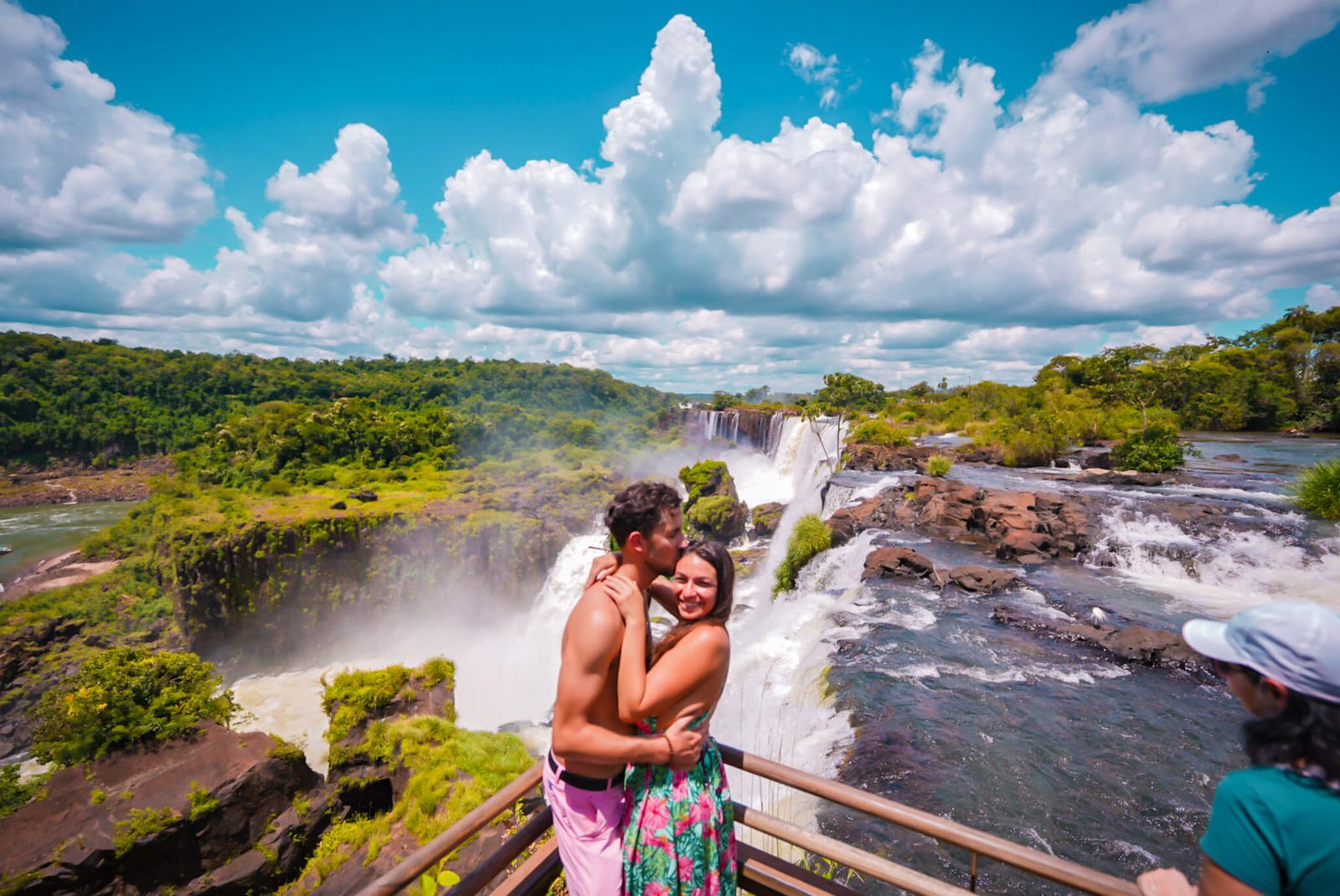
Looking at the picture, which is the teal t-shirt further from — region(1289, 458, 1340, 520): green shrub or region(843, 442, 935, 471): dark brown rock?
region(843, 442, 935, 471): dark brown rock

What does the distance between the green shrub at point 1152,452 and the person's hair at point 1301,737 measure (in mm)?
25444

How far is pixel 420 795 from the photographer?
7305mm

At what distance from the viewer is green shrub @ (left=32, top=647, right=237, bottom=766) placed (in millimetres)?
8414

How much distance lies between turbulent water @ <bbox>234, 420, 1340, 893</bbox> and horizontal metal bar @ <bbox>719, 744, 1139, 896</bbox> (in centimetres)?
371

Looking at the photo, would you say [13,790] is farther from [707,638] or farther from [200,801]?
[707,638]

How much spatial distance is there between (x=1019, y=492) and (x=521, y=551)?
22798mm

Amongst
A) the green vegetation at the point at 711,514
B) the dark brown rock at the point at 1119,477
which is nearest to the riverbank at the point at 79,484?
the green vegetation at the point at 711,514

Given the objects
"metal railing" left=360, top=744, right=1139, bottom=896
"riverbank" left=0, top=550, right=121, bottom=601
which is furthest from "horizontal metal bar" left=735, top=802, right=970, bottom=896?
"riverbank" left=0, top=550, right=121, bottom=601

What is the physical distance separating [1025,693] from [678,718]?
8298mm

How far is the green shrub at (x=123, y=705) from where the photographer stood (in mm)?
8414

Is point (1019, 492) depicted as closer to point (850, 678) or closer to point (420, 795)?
point (850, 678)

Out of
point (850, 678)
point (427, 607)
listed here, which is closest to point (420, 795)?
point (850, 678)

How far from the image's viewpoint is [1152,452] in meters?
20.8

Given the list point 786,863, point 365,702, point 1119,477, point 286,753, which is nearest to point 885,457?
point 1119,477
